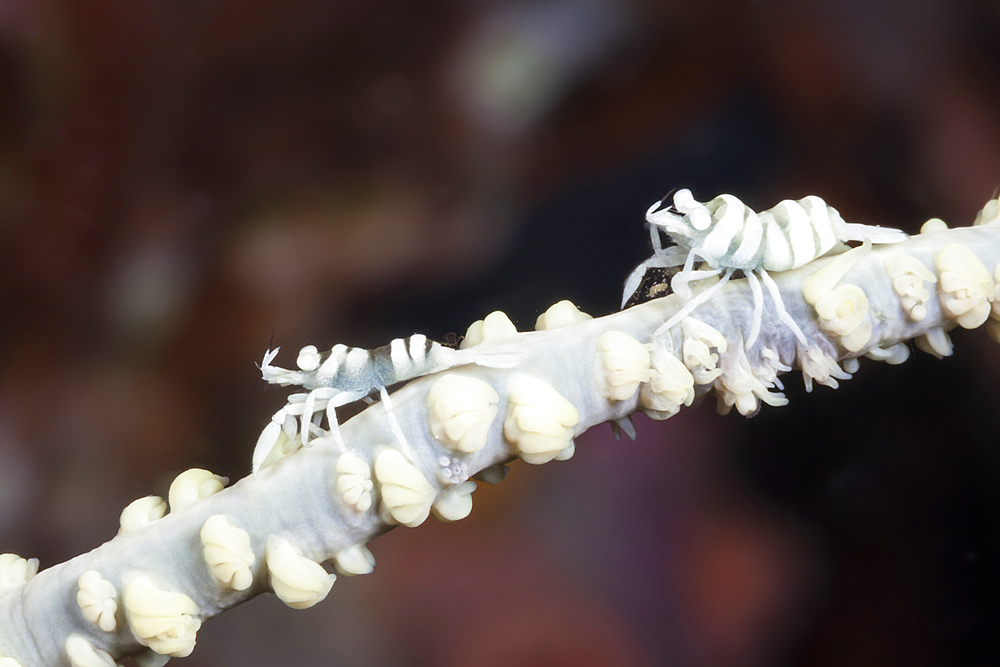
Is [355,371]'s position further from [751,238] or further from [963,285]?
[963,285]

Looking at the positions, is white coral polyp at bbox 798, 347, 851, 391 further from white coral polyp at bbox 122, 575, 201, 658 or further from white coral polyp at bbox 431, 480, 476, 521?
white coral polyp at bbox 122, 575, 201, 658

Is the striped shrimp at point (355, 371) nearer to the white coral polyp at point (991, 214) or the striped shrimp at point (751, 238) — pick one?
the striped shrimp at point (751, 238)

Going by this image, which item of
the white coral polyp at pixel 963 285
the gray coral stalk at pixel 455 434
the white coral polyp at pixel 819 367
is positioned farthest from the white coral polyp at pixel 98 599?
the white coral polyp at pixel 963 285

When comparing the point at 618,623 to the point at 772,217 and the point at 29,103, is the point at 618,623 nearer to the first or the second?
the point at 772,217

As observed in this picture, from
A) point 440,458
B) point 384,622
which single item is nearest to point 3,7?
point 440,458

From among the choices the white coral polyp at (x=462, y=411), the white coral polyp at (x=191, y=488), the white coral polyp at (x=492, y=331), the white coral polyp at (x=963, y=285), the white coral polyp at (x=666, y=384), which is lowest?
the white coral polyp at (x=963, y=285)

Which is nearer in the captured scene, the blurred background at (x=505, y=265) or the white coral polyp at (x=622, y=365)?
the white coral polyp at (x=622, y=365)
